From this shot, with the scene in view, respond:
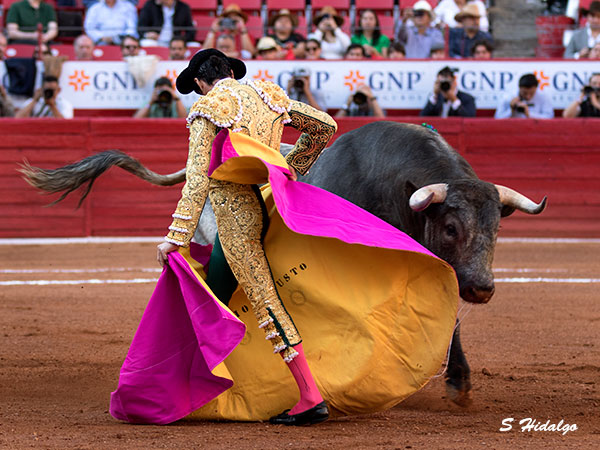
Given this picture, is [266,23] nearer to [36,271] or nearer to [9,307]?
[36,271]

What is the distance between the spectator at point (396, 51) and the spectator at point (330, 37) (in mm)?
468

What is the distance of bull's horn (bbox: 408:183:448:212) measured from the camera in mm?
3258

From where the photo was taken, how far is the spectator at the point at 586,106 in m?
8.56

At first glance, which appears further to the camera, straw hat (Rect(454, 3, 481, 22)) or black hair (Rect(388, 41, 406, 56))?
straw hat (Rect(454, 3, 481, 22))

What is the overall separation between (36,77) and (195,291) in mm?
5966

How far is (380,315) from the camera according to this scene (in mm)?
3172

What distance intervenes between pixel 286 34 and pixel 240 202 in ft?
20.0

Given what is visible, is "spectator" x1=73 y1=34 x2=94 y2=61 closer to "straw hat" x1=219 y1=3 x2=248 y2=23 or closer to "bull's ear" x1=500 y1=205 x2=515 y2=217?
"straw hat" x1=219 y1=3 x2=248 y2=23

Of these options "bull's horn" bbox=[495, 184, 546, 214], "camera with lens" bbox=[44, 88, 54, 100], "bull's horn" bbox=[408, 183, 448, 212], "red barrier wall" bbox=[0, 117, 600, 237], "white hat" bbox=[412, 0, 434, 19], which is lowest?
"red barrier wall" bbox=[0, 117, 600, 237]

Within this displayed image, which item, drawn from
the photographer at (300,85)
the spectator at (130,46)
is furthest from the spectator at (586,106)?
the spectator at (130,46)

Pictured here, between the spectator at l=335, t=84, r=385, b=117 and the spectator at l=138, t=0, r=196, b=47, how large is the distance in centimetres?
175

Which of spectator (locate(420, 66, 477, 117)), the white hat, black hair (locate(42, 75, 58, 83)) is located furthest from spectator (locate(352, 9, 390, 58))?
black hair (locate(42, 75, 58, 83))

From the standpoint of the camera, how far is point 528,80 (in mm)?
8320

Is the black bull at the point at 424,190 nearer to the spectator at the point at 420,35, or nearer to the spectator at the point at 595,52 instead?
the spectator at the point at 420,35
